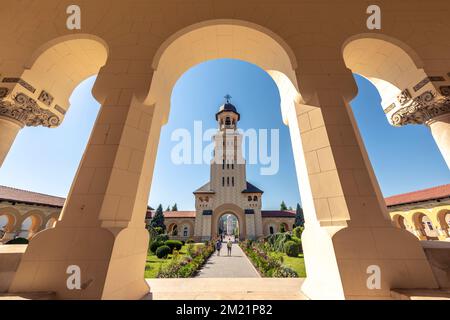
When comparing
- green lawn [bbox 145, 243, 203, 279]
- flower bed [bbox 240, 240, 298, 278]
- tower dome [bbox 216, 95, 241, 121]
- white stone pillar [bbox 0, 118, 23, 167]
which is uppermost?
tower dome [bbox 216, 95, 241, 121]

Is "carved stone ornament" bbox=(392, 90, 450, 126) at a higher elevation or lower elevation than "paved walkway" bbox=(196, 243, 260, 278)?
higher

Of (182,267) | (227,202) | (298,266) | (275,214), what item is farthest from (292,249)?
(275,214)

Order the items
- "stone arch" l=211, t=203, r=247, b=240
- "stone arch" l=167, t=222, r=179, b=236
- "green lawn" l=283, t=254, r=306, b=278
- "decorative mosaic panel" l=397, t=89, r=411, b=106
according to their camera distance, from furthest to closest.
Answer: "stone arch" l=167, t=222, r=179, b=236 < "stone arch" l=211, t=203, r=247, b=240 < "green lawn" l=283, t=254, r=306, b=278 < "decorative mosaic panel" l=397, t=89, r=411, b=106

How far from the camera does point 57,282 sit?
2.10 m

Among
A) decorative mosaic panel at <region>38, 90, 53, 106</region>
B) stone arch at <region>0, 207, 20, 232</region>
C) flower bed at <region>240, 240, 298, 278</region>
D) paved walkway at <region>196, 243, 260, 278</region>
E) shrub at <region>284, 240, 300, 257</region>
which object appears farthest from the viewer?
stone arch at <region>0, 207, 20, 232</region>

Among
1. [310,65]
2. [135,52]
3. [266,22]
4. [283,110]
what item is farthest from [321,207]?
[135,52]

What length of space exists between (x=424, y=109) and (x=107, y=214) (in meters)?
6.22

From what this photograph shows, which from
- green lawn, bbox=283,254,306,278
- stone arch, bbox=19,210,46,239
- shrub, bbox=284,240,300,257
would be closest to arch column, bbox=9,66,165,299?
green lawn, bbox=283,254,306,278

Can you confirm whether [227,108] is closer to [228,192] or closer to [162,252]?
[228,192]

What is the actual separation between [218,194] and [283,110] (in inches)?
1137

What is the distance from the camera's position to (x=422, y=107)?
3.79m

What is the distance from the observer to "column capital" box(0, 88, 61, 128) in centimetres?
346

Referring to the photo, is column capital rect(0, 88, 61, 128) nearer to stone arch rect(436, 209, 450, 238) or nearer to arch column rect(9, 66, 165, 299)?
arch column rect(9, 66, 165, 299)

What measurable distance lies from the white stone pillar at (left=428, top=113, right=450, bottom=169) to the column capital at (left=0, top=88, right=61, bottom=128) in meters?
8.22
